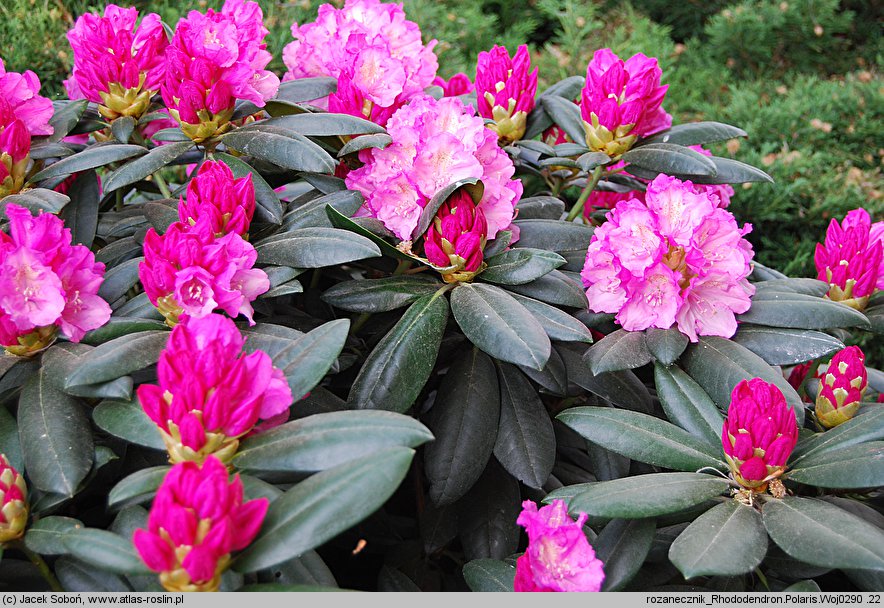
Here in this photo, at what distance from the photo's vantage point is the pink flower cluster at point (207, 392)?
78cm

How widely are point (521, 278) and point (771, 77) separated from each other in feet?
10.4

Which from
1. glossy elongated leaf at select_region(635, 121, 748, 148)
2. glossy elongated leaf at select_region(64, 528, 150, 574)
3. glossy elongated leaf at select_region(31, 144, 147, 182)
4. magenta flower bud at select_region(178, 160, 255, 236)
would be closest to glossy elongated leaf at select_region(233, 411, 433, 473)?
glossy elongated leaf at select_region(64, 528, 150, 574)

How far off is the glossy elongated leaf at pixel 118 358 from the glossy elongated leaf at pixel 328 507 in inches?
10.5

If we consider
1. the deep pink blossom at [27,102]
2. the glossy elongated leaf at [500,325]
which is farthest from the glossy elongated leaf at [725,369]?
the deep pink blossom at [27,102]

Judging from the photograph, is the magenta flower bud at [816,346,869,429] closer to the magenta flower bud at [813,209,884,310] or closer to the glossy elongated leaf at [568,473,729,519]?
the magenta flower bud at [813,209,884,310]

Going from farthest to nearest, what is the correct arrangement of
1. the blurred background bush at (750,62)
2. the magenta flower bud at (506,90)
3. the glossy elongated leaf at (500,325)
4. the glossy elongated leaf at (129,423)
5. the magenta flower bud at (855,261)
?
1. the blurred background bush at (750,62)
2. the magenta flower bud at (506,90)
3. the magenta flower bud at (855,261)
4. the glossy elongated leaf at (500,325)
5. the glossy elongated leaf at (129,423)

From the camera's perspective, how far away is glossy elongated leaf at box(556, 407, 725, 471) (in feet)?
3.24

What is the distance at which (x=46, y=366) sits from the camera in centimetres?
97

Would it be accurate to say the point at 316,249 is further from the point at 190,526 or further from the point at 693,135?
the point at 693,135

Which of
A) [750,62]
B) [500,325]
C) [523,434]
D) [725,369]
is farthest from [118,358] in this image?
[750,62]

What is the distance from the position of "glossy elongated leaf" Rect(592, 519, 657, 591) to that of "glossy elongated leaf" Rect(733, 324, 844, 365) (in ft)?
1.17

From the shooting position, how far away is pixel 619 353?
3.55 ft

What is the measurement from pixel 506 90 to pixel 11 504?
40.0 inches

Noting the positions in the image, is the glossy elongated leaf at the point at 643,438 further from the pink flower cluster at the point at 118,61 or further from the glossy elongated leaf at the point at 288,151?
the pink flower cluster at the point at 118,61
